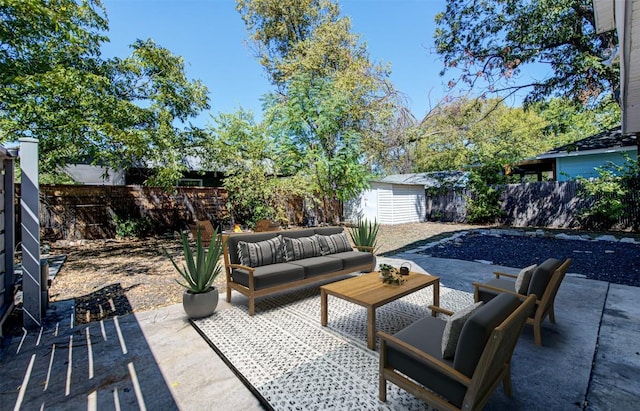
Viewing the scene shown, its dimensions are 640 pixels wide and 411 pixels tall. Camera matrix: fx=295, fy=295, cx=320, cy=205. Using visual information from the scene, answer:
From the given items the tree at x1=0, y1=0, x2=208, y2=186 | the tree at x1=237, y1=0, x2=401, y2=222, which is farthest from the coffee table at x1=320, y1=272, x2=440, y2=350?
the tree at x1=237, y1=0, x2=401, y2=222

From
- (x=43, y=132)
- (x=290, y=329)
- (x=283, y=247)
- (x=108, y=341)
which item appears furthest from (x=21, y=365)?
(x=43, y=132)

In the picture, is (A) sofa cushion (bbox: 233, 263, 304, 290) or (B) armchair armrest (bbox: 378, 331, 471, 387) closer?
(B) armchair armrest (bbox: 378, 331, 471, 387)

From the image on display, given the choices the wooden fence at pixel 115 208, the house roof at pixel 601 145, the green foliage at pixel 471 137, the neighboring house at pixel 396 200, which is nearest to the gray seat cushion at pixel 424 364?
the wooden fence at pixel 115 208

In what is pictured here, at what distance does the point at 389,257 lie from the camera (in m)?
7.08

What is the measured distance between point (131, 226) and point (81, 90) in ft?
17.8

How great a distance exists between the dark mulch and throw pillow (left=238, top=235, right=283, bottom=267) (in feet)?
14.2

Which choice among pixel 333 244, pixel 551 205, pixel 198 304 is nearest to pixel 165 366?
pixel 198 304

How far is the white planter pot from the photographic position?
3.55 meters

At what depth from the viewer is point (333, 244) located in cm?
534

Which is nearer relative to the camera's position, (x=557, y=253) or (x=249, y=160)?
(x=557, y=253)

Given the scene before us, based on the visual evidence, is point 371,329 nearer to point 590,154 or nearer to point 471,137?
point 590,154

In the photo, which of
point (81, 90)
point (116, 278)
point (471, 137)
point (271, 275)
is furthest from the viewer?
point (471, 137)

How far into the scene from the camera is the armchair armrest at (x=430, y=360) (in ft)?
5.35

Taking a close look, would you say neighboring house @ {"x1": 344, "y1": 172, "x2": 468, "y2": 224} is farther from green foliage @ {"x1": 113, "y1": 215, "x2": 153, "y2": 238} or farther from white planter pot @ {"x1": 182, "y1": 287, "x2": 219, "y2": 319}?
white planter pot @ {"x1": 182, "y1": 287, "x2": 219, "y2": 319}
